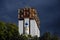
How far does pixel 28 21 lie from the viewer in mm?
94312

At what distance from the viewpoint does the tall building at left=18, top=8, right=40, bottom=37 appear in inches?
3611

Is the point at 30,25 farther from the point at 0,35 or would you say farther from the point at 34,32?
the point at 0,35

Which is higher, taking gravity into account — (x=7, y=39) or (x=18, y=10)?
(x=18, y=10)

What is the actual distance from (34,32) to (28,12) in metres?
9.37

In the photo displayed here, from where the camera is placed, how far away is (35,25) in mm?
95875

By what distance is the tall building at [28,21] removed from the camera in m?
91.7

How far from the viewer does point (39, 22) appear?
107875 millimetres

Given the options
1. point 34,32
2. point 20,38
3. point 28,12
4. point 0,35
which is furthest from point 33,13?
point 20,38

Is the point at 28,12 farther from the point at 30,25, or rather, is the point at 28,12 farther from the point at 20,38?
the point at 20,38

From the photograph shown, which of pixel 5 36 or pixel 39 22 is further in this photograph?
pixel 39 22

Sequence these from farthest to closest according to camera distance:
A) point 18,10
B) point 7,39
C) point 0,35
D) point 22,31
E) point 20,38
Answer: point 18,10 < point 22,31 < point 0,35 < point 7,39 < point 20,38

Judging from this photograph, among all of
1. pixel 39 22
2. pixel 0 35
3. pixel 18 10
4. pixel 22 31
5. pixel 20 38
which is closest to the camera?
pixel 20 38

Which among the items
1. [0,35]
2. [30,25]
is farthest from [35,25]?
[0,35]

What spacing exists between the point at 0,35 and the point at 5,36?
6.41ft
